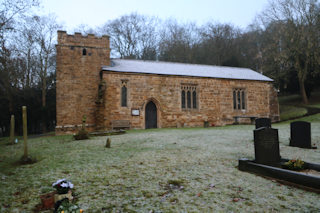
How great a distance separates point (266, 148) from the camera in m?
5.53

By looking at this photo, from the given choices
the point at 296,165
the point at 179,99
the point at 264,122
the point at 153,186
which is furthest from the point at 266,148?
the point at 179,99

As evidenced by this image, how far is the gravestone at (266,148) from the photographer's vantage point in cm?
550

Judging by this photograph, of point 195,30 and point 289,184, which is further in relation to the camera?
point 195,30

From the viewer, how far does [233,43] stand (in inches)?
1443

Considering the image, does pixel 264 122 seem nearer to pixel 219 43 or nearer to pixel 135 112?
pixel 135 112

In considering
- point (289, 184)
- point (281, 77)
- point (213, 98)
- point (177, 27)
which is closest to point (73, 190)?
point (289, 184)

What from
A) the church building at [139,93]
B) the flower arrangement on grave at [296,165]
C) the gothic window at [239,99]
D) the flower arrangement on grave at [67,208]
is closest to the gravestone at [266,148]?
the flower arrangement on grave at [296,165]

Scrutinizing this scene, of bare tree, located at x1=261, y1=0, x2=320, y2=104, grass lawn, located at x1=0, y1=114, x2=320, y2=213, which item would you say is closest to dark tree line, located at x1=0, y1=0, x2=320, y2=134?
bare tree, located at x1=261, y1=0, x2=320, y2=104

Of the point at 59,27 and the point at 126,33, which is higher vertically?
the point at 126,33

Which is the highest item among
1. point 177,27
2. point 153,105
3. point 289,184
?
point 177,27

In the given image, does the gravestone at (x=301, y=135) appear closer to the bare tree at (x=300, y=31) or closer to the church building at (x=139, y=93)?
the church building at (x=139, y=93)

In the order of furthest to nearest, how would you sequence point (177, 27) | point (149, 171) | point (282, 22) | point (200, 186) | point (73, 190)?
1. point (177, 27)
2. point (282, 22)
3. point (149, 171)
4. point (200, 186)
5. point (73, 190)

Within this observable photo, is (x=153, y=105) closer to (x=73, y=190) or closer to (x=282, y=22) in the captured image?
(x=73, y=190)

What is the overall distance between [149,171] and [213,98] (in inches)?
626
